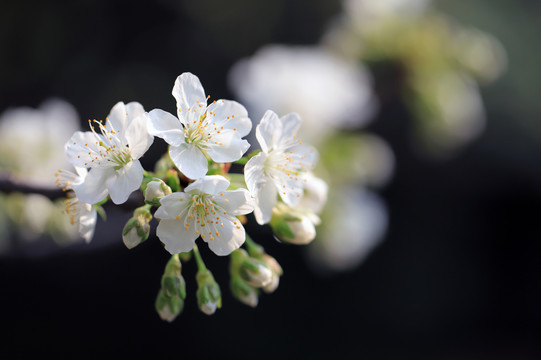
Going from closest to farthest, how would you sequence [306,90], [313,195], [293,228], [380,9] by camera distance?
[293,228]
[313,195]
[306,90]
[380,9]

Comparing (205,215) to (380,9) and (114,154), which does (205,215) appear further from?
(380,9)

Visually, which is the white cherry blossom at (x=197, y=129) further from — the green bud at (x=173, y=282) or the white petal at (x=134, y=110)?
the green bud at (x=173, y=282)

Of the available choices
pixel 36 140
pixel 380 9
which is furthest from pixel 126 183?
pixel 380 9

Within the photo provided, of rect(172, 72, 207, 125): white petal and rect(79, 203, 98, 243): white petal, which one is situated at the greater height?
rect(172, 72, 207, 125): white petal

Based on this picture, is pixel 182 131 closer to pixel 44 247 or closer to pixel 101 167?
pixel 101 167

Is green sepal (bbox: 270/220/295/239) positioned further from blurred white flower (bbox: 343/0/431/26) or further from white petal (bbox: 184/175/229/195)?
blurred white flower (bbox: 343/0/431/26)

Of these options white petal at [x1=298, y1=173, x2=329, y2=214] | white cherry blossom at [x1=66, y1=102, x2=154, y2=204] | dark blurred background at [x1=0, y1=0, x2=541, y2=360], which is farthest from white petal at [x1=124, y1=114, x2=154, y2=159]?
dark blurred background at [x1=0, y1=0, x2=541, y2=360]
